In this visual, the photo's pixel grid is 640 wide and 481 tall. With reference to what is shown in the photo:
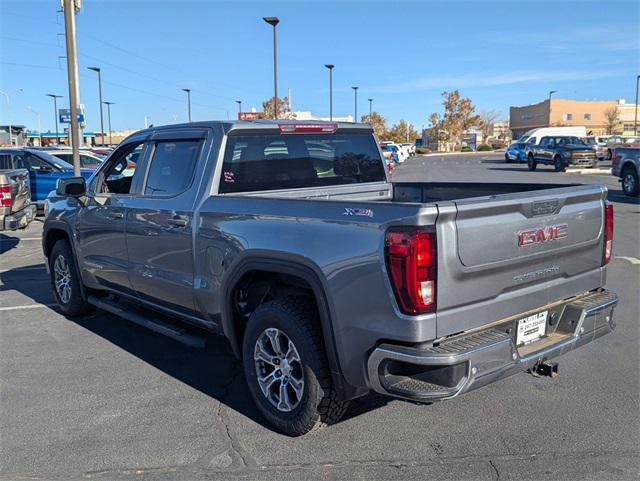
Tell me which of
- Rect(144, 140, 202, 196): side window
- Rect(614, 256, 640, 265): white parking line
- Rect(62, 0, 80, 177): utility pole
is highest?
Rect(62, 0, 80, 177): utility pole

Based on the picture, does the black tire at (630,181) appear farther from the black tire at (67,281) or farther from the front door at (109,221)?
the black tire at (67,281)

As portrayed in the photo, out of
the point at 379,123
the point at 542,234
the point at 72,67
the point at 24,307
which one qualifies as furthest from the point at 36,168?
the point at 379,123

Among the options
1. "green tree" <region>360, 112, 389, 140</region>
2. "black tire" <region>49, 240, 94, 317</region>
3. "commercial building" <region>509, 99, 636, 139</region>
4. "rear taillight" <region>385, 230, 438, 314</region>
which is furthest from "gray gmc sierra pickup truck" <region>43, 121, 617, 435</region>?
"commercial building" <region>509, 99, 636, 139</region>

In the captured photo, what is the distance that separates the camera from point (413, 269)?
10.1ft

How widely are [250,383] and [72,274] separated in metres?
3.22

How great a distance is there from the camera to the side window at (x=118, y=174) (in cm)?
576

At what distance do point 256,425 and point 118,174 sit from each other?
3.15 m

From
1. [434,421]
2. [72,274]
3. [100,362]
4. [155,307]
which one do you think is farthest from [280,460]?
[72,274]

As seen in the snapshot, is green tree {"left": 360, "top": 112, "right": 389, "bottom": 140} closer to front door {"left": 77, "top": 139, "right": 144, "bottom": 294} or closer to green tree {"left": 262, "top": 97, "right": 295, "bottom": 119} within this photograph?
green tree {"left": 262, "top": 97, "right": 295, "bottom": 119}

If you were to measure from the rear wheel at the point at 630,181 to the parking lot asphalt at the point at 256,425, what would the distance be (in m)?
12.9

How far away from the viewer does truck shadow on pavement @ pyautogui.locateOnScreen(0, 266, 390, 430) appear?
439cm

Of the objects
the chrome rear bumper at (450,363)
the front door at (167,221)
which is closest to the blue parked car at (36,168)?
the front door at (167,221)

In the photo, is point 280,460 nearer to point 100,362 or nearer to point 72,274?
point 100,362

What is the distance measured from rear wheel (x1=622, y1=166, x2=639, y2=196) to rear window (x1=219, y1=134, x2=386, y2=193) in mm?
13901
